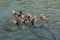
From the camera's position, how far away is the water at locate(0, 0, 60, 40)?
11516 mm

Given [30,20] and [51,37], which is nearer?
[51,37]

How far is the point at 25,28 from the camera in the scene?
40.3ft

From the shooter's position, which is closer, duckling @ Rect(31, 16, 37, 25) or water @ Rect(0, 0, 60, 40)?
water @ Rect(0, 0, 60, 40)

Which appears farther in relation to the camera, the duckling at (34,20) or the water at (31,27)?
the duckling at (34,20)

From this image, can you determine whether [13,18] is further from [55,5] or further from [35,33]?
[55,5]

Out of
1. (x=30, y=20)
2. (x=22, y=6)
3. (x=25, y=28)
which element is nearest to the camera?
(x=25, y=28)

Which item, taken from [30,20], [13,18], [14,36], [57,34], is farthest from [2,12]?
[57,34]

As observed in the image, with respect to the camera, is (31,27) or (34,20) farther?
(34,20)

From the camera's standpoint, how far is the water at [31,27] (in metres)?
11.5

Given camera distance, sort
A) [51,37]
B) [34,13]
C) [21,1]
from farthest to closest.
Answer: [21,1], [34,13], [51,37]

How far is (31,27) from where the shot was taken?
12.5m

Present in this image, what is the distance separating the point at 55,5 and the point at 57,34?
5.31 metres

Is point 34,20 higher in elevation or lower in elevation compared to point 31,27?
higher

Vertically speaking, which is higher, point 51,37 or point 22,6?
point 22,6
